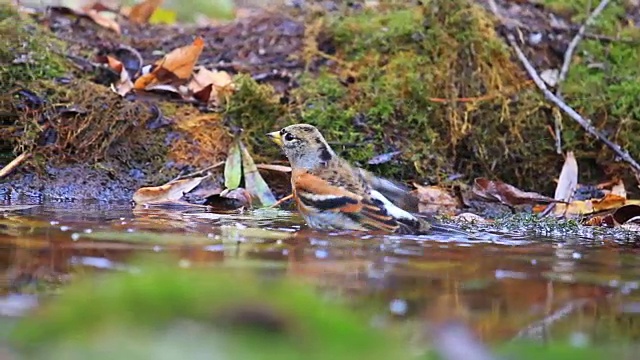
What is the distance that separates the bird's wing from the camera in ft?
17.6

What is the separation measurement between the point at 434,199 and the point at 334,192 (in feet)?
5.07

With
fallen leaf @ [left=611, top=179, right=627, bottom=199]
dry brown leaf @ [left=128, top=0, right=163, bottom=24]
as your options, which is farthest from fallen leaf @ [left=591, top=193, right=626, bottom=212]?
dry brown leaf @ [left=128, top=0, right=163, bottom=24]

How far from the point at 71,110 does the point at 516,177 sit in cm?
342

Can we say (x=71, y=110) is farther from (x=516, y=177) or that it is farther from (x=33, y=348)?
(x=33, y=348)

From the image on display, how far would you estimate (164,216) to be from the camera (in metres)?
5.47

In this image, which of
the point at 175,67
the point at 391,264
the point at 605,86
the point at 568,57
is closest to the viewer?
the point at 391,264

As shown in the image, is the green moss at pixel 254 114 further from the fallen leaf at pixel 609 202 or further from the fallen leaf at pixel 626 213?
the fallen leaf at pixel 626 213

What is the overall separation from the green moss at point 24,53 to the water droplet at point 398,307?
16.2 feet

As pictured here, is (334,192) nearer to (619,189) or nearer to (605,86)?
(619,189)

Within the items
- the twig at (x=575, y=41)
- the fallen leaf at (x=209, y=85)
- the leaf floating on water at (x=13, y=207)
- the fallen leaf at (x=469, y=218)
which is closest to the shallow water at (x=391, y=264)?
the leaf floating on water at (x=13, y=207)

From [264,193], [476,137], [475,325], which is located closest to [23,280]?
[475,325]

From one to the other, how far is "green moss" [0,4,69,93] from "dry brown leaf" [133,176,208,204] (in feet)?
4.34

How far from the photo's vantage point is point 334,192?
18.8 feet

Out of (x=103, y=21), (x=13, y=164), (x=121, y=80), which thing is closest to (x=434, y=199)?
(x=121, y=80)
